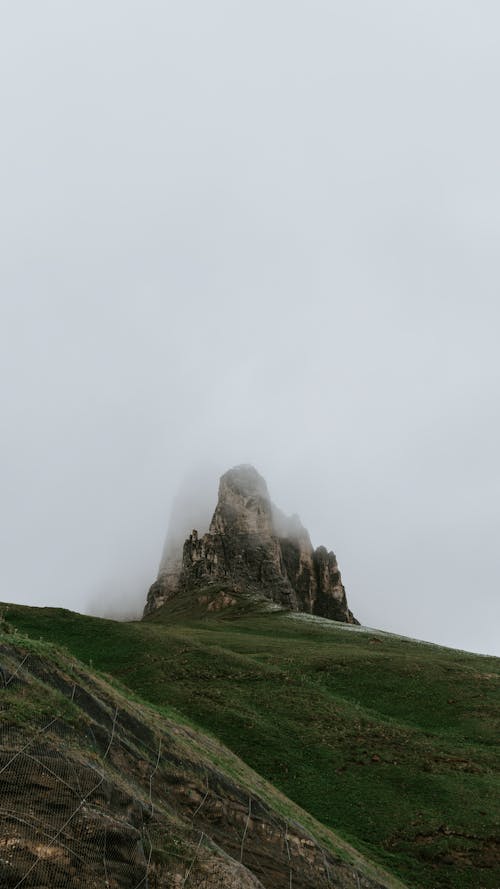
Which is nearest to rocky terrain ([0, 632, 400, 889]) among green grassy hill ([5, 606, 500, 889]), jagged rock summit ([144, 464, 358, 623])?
green grassy hill ([5, 606, 500, 889])

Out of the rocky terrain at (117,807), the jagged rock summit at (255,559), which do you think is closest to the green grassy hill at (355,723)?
the rocky terrain at (117,807)

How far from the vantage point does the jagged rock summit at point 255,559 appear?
150m

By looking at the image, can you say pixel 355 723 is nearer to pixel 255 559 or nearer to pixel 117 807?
pixel 117 807

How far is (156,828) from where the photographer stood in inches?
631

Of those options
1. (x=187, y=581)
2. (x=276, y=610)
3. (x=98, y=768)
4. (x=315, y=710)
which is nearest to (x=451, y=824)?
(x=315, y=710)

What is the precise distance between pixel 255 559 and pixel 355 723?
371ft

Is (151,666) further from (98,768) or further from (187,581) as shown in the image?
(187,581)

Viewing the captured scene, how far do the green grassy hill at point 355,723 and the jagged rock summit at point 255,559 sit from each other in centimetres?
7735

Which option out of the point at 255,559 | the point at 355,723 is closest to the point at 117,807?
the point at 355,723

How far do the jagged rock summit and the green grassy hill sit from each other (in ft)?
254

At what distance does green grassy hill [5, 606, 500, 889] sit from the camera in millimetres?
28641

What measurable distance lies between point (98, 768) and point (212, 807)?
5909mm

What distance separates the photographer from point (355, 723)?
42344 millimetres

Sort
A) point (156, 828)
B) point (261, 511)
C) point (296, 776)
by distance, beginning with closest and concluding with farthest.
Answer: point (156, 828) < point (296, 776) < point (261, 511)
